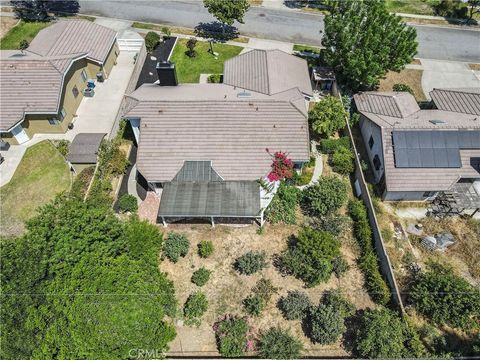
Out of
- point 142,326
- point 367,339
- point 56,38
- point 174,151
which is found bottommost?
point 367,339

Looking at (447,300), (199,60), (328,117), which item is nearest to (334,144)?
(328,117)

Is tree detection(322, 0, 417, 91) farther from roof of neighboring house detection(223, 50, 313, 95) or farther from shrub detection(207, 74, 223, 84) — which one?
shrub detection(207, 74, 223, 84)

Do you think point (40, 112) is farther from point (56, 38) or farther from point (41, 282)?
point (41, 282)

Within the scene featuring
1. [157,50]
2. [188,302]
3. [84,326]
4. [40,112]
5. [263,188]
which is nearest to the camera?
[84,326]

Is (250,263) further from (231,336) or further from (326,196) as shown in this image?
(326,196)

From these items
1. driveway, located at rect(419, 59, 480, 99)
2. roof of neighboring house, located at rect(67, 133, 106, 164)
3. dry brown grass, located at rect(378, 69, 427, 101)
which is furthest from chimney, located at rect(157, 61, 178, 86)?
driveway, located at rect(419, 59, 480, 99)

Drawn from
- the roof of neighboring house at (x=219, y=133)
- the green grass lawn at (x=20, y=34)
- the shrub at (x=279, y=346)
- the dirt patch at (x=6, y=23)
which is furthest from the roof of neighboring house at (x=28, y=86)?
the shrub at (x=279, y=346)

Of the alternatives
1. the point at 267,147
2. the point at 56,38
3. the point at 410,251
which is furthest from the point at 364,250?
the point at 56,38
